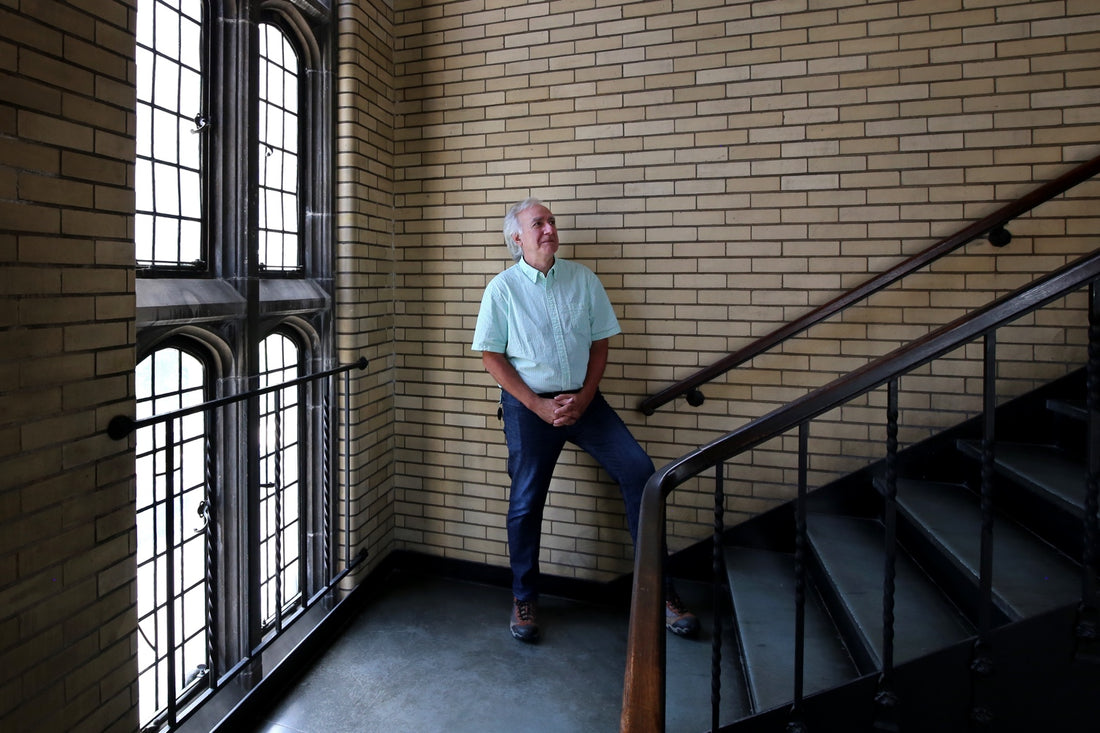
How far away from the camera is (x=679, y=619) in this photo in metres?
2.88

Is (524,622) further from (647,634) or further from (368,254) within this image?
(647,634)

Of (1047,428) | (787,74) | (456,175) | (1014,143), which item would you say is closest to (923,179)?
(1014,143)

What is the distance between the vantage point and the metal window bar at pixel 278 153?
2896 millimetres

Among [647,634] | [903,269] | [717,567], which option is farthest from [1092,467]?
[903,269]

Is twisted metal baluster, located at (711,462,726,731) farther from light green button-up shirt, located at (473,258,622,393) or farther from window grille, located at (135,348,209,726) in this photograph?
window grille, located at (135,348,209,726)

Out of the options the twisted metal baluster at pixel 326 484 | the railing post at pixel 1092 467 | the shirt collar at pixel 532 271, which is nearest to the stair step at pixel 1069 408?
the railing post at pixel 1092 467

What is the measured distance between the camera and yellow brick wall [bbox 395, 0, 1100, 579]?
2842 mm

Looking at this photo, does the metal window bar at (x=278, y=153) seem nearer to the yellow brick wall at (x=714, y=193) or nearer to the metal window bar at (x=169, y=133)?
the metal window bar at (x=169, y=133)

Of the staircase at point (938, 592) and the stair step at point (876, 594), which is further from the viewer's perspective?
the stair step at point (876, 594)

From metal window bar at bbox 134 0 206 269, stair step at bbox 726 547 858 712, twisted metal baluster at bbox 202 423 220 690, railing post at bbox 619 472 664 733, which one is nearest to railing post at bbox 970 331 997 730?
stair step at bbox 726 547 858 712

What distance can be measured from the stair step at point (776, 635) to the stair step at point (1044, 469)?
32.2 inches

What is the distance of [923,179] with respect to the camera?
2.92 meters

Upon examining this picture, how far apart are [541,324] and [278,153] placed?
56.5 inches

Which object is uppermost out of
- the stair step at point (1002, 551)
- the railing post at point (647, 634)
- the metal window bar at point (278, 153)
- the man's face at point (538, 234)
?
the metal window bar at point (278, 153)
